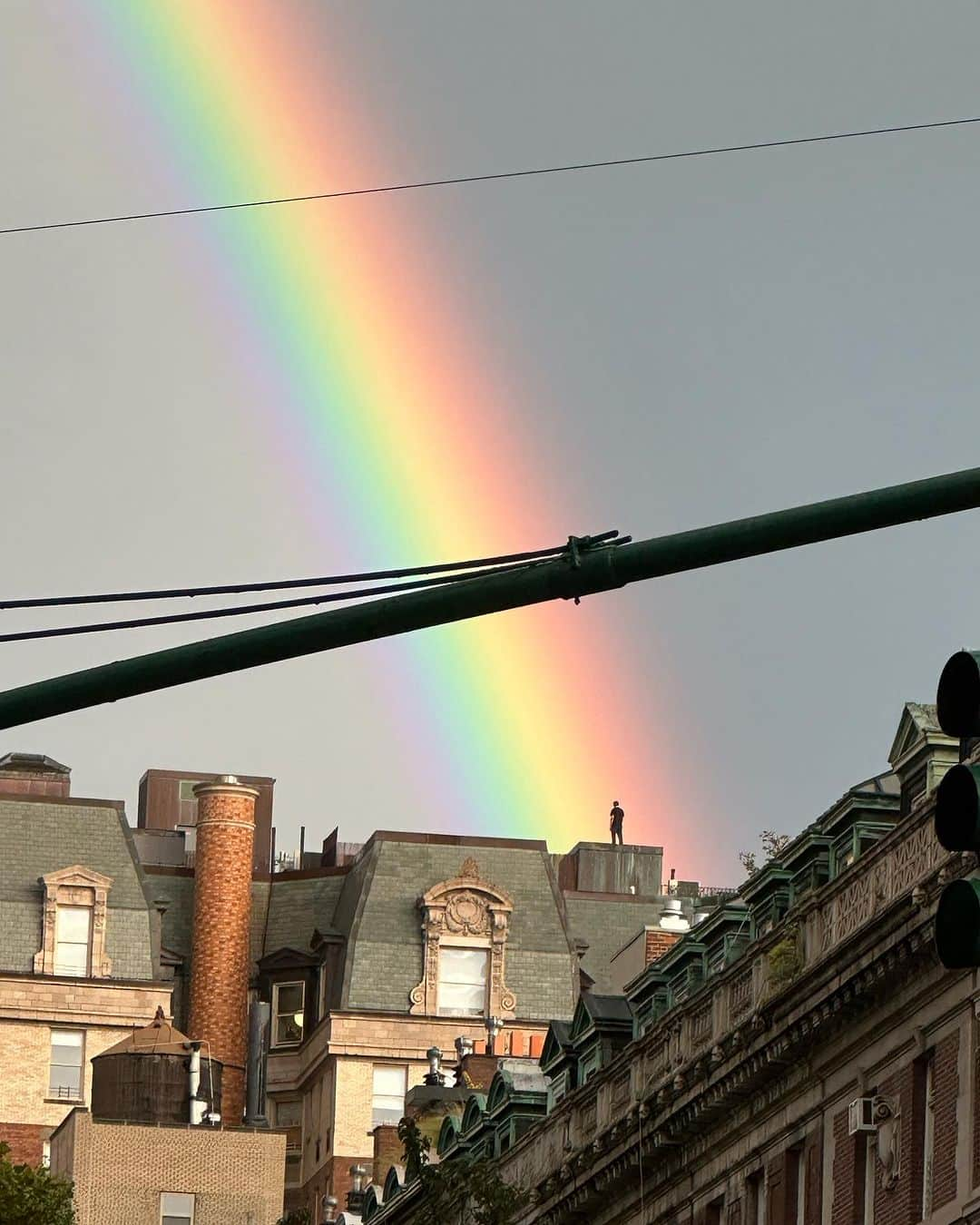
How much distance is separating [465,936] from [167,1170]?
27383mm

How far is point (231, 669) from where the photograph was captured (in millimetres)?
13477

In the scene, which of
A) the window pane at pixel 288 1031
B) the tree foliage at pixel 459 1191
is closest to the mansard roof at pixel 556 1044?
the tree foliage at pixel 459 1191

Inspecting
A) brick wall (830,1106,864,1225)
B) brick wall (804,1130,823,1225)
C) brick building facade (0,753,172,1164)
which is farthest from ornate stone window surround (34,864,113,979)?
brick wall (830,1106,864,1225)

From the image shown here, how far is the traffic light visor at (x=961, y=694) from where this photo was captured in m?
12.2

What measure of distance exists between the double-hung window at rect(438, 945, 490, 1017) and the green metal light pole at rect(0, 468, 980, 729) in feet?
346

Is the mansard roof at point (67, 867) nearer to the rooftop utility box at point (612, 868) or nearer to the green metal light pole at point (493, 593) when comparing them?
the rooftop utility box at point (612, 868)

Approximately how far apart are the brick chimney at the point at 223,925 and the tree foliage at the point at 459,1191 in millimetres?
57767

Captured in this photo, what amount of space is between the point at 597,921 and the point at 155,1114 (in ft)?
95.6

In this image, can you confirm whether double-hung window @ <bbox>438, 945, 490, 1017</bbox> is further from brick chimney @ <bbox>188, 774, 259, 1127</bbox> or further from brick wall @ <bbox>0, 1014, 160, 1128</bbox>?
brick wall @ <bbox>0, 1014, 160, 1128</bbox>

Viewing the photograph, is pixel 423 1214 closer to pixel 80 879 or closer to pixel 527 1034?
pixel 527 1034

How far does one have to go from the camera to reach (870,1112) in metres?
41.1

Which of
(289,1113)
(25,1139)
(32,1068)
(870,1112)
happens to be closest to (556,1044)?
(870,1112)

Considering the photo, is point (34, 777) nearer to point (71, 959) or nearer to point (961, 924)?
point (71, 959)

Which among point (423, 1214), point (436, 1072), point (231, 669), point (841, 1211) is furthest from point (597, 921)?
point (231, 669)
